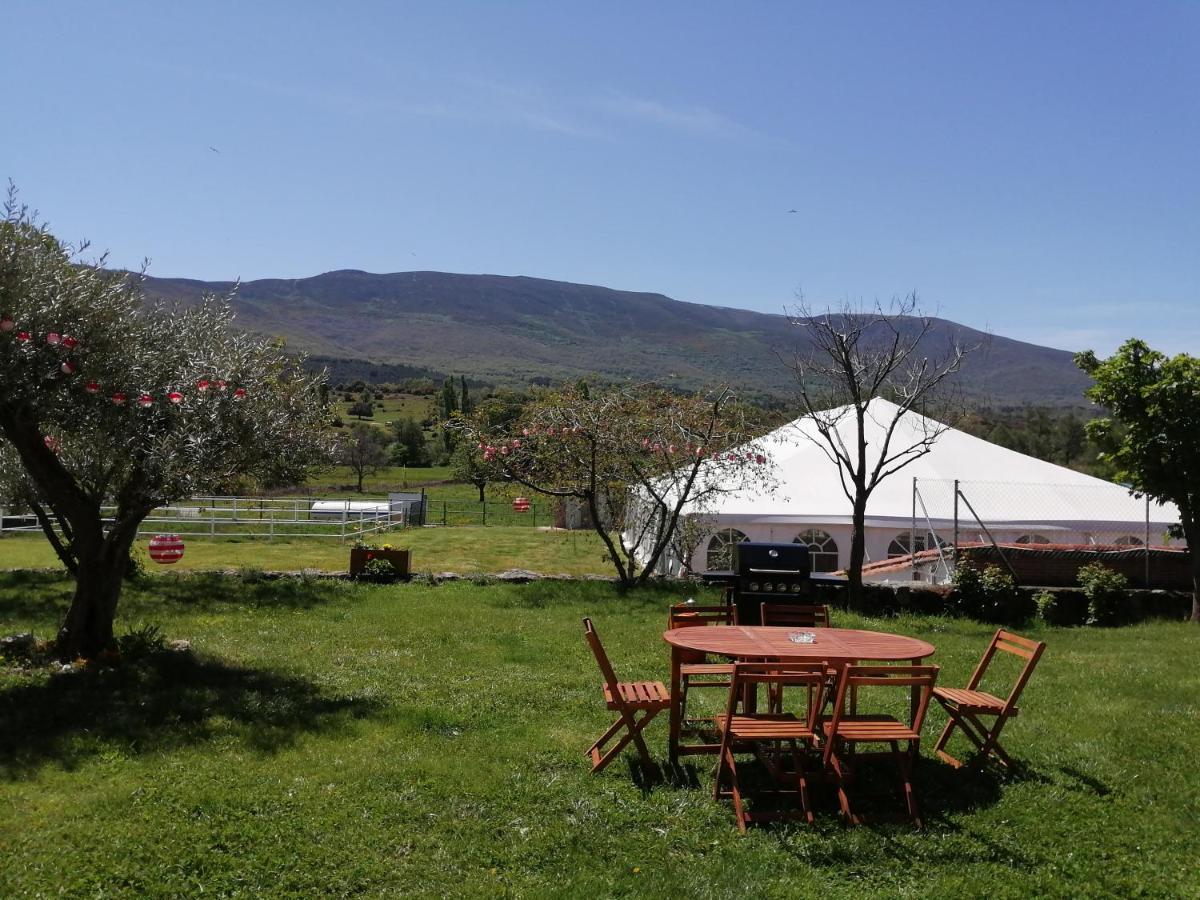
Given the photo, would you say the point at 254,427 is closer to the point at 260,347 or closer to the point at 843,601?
the point at 260,347

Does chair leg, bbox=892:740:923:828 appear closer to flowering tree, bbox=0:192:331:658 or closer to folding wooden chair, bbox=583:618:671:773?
folding wooden chair, bbox=583:618:671:773

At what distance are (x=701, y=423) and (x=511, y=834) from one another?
11530 millimetres

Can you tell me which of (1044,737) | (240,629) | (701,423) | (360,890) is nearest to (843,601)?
(701,423)

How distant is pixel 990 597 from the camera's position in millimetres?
13305

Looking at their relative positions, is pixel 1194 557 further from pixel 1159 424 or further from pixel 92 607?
pixel 92 607

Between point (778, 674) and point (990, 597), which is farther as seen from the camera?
point (990, 597)

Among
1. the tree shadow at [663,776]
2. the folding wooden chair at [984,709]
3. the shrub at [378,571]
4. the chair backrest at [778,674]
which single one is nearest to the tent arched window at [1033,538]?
the shrub at [378,571]

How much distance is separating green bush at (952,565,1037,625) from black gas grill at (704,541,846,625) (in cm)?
439

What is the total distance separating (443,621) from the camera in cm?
1125

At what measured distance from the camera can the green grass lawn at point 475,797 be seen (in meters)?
4.45

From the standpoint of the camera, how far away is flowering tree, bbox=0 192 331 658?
23.8 feet

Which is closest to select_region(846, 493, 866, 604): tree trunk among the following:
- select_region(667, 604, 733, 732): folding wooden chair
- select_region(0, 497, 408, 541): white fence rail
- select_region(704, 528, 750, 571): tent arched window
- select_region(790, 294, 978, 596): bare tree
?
select_region(790, 294, 978, 596): bare tree

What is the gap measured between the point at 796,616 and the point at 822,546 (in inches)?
383

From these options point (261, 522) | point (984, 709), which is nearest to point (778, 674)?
point (984, 709)
